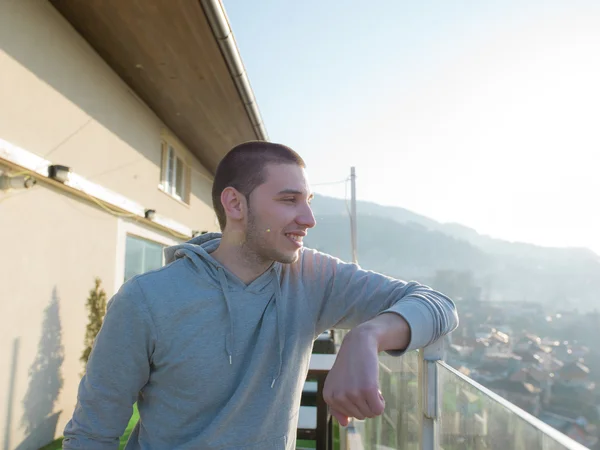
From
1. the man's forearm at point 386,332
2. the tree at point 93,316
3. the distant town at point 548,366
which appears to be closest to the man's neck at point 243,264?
the man's forearm at point 386,332

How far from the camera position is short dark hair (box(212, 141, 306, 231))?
1481 millimetres

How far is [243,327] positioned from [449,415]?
0.69m

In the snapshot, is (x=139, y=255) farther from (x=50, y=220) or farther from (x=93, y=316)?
(x=50, y=220)

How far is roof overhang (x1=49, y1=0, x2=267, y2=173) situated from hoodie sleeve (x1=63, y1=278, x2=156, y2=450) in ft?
11.9

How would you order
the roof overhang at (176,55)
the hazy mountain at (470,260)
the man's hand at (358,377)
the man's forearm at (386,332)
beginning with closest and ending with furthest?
1. the man's hand at (358,377)
2. the man's forearm at (386,332)
3. the roof overhang at (176,55)
4. the hazy mountain at (470,260)

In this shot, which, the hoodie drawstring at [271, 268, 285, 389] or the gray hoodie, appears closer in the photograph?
the gray hoodie

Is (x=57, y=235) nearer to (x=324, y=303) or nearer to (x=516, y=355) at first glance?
(x=324, y=303)

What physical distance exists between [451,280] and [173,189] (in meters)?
59.4

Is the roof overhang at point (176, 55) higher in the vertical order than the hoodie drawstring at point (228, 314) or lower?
higher

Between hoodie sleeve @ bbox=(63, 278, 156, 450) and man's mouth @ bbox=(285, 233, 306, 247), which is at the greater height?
man's mouth @ bbox=(285, 233, 306, 247)

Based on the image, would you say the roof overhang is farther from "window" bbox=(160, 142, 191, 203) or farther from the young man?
the young man

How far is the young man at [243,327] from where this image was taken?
1.22 metres

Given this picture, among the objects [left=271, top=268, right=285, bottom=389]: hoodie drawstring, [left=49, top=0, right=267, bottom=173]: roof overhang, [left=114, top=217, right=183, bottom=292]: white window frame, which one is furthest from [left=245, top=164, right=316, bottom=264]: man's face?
[left=114, top=217, right=183, bottom=292]: white window frame

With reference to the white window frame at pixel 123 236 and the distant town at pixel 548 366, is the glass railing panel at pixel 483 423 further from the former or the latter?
the distant town at pixel 548 366
